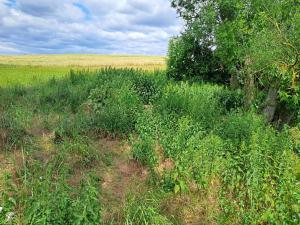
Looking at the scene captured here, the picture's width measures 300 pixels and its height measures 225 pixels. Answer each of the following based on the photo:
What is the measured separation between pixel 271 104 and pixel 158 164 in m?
5.79

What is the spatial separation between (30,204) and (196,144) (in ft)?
11.8

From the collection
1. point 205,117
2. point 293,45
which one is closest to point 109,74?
point 205,117

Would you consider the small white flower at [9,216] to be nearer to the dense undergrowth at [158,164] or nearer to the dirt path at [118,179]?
the dense undergrowth at [158,164]

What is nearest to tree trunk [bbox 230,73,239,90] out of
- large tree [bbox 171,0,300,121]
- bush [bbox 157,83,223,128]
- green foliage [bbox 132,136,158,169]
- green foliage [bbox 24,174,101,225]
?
large tree [bbox 171,0,300,121]

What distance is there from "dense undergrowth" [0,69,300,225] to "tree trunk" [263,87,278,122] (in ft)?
5.18

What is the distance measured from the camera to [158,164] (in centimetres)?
821

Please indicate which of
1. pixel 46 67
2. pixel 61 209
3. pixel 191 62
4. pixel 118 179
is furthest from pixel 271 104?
pixel 46 67

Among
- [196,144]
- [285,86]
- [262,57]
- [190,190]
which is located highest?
[262,57]

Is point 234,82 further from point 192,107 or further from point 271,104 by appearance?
point 192,107

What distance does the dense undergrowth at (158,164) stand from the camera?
6023 millimetres

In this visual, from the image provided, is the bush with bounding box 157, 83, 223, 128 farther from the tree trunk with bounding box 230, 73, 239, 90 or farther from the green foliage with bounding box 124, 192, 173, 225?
the tree trunk with bounding box 230, 73, 239, 90

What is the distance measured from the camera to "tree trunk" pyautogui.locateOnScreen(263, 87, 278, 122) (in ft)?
40.7

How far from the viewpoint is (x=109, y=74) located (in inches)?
619

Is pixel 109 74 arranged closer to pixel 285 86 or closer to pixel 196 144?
pixel 285 86
